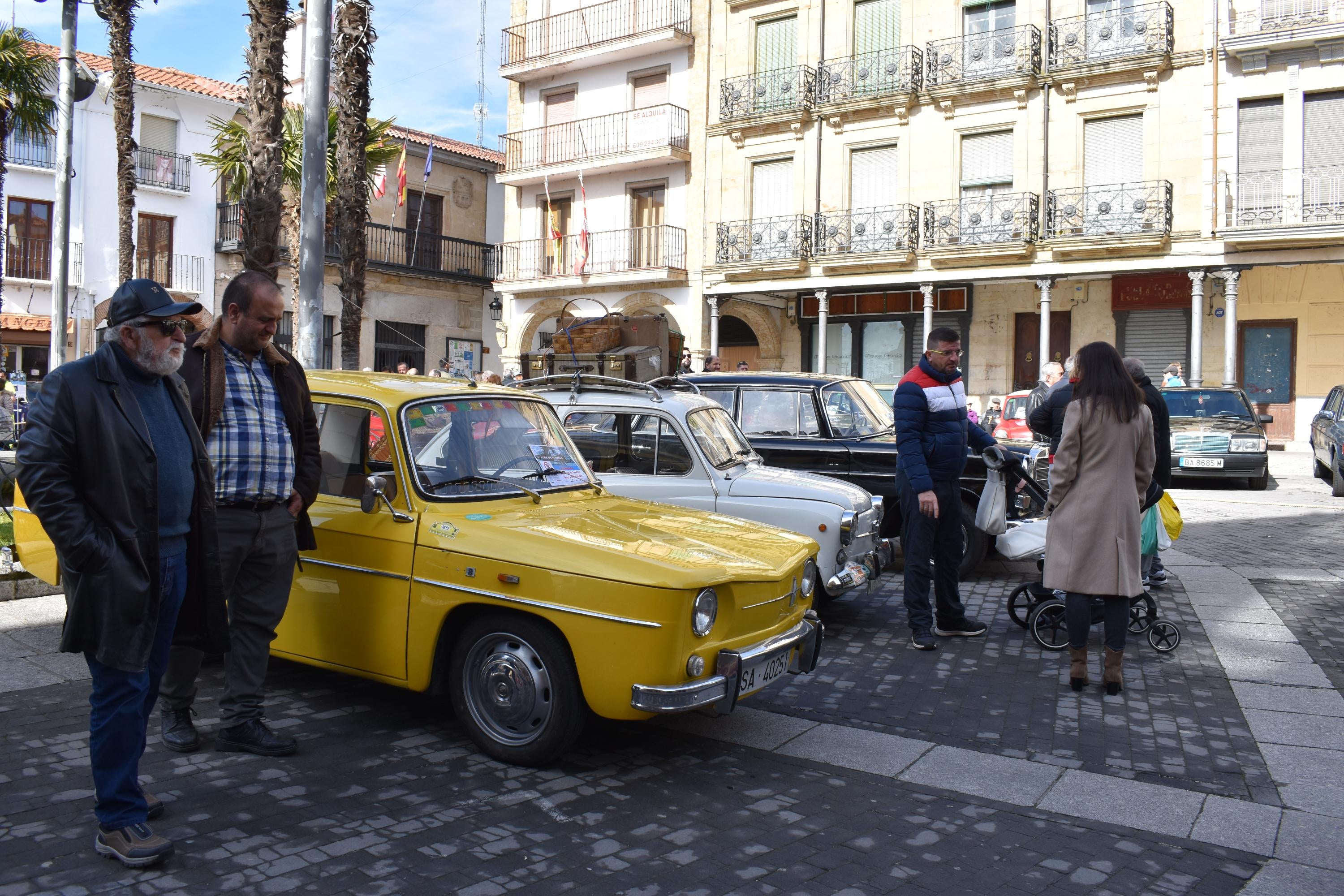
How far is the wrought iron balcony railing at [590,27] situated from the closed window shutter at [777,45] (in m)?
2.06

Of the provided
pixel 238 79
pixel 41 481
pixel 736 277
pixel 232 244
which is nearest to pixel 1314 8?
pixel 736 277

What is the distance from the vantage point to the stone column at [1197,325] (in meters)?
21.8

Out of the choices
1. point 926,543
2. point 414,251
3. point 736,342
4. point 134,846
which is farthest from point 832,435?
point 414,251

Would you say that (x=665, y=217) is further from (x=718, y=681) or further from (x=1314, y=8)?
(x=718, y=681)

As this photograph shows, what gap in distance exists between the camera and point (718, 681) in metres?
4.26

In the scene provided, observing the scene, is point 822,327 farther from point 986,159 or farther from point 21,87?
point 21,87

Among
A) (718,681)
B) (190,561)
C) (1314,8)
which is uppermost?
(1314,8)

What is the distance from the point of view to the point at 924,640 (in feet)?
22.2

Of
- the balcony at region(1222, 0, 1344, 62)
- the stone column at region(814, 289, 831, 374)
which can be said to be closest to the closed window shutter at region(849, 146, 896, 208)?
the stone column at region(814, 289, 831, 374)

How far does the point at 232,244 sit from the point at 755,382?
2601cm

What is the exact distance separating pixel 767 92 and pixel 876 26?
10.4 feet

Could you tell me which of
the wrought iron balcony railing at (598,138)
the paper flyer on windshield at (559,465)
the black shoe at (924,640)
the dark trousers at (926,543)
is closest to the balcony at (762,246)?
the wrought iron balcony railing at (598,138)

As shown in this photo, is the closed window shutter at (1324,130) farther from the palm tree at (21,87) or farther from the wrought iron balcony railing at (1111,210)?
the palm tree at (21,87)

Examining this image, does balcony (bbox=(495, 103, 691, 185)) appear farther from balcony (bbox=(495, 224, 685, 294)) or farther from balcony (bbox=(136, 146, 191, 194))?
balcony (bbox=(136, 146, 191, 194))
